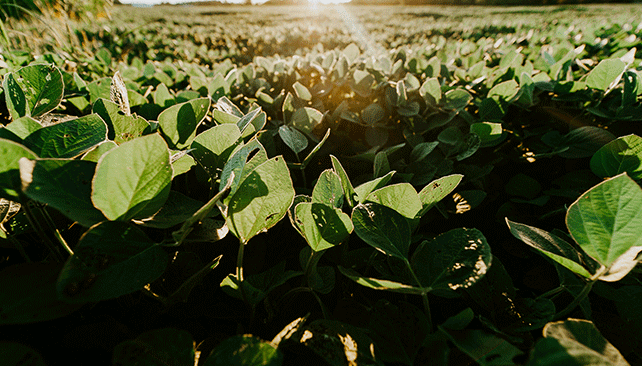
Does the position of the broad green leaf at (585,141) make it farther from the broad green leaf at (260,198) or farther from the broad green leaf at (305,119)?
the broad green leaf at (260,198)

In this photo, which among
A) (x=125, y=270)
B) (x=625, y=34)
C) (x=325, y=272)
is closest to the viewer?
(x=125, y=270)

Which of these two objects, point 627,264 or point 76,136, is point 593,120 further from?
point 76,136

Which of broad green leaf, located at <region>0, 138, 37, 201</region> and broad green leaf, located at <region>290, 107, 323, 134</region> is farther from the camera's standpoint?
broad green leaf, located at <region>290, 107, 323, 134</region>

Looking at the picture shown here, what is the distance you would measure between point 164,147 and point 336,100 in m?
1.34

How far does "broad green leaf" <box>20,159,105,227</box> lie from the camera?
494 mm

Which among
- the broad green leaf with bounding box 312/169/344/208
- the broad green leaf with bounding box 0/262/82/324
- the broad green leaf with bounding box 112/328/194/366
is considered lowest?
A: the broad green leaf with bounding box 112/328/194/366

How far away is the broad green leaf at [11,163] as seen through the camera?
50 centimetres

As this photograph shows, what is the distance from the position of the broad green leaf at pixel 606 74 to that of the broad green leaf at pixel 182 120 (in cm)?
144

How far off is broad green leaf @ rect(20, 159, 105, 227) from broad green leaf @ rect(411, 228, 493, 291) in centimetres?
61

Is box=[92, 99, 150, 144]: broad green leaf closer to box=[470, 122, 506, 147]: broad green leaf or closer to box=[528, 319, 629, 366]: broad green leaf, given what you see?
box=[528, 319, 629, 366]: broad green leaf

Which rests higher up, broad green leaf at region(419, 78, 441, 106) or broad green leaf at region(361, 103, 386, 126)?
broad green leaf at region(419, 78, 441, 106)

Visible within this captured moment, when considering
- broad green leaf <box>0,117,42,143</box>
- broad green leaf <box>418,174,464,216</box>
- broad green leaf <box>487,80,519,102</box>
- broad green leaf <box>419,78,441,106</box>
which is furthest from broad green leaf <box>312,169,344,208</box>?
broad green leaf <box>487,80,519,102</box>

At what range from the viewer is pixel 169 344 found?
1.95ft

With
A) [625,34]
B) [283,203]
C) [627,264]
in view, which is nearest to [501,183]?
[627,264]
